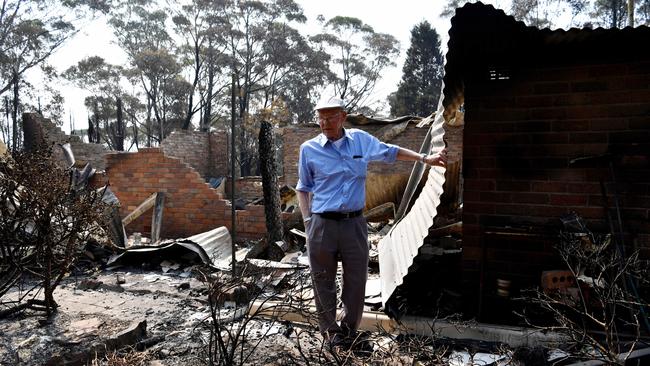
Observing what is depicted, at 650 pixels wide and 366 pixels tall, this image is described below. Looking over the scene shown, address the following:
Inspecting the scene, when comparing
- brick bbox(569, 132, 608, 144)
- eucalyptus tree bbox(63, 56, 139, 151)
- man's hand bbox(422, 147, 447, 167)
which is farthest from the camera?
eucalyptus tree bbox(63, 56, 139, 151)

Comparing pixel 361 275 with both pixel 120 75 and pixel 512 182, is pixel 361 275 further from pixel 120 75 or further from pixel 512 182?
pixel 120 75

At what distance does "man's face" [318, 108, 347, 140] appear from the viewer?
305 centimetres

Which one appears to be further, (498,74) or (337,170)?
(498,74)

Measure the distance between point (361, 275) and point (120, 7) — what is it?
29.3 metres

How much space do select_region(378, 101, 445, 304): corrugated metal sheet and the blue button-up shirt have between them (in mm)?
538

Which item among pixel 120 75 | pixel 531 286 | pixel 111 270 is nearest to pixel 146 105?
pixel 120 75

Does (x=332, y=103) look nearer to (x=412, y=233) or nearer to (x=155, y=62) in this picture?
(x=412, y=233)

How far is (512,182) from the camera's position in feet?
11.3

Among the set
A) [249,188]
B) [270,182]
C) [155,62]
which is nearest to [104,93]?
[155,62]

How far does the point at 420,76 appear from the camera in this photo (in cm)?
3334

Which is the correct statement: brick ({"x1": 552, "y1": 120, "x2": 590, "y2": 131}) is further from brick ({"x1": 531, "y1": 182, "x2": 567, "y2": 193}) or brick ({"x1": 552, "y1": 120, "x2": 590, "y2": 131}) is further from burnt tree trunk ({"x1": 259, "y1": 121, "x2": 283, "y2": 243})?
burnt tree trunk ({"x1": 259, "y1": 121, "x2": 283, "y2": 243})

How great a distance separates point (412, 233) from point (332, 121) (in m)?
1.18

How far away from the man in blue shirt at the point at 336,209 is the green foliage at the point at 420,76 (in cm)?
2987

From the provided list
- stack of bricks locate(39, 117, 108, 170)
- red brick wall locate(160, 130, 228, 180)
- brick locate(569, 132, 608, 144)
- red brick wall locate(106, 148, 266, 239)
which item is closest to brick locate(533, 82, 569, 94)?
brick locate(569, 132, 608, 144)
